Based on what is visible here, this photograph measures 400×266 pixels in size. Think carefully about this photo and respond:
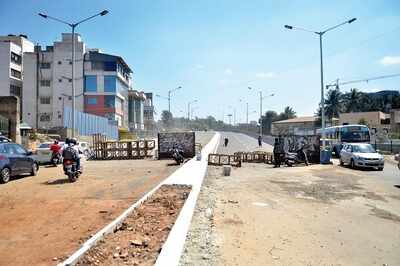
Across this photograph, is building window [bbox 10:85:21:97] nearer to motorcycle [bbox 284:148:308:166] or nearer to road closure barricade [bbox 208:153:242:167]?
road closure barricade [bbox 208:153:242:167]

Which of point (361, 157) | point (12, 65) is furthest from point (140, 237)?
point (12, 65)

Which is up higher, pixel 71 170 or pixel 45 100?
pixel 45 100

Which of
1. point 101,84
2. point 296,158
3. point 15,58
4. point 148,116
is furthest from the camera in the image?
point 148,116

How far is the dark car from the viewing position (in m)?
15.8

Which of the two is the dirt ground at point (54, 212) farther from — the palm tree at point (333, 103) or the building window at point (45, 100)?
the palm tree at point (333, 103)

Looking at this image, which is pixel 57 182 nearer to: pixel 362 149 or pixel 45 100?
pixel 362 149

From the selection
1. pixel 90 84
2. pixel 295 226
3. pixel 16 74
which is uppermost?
pixel 16 74

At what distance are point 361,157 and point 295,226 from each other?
17340mm

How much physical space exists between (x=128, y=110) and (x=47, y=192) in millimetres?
77341

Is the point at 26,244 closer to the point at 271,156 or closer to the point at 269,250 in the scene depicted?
the point at 269,250

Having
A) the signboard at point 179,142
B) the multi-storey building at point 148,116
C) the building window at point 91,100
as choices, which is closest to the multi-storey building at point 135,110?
the multi-storey building at point 148,116

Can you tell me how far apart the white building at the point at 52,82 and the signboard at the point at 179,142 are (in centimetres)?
4250

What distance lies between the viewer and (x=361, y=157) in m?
25.1

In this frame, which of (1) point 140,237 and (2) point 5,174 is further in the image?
(2) point 5,174
